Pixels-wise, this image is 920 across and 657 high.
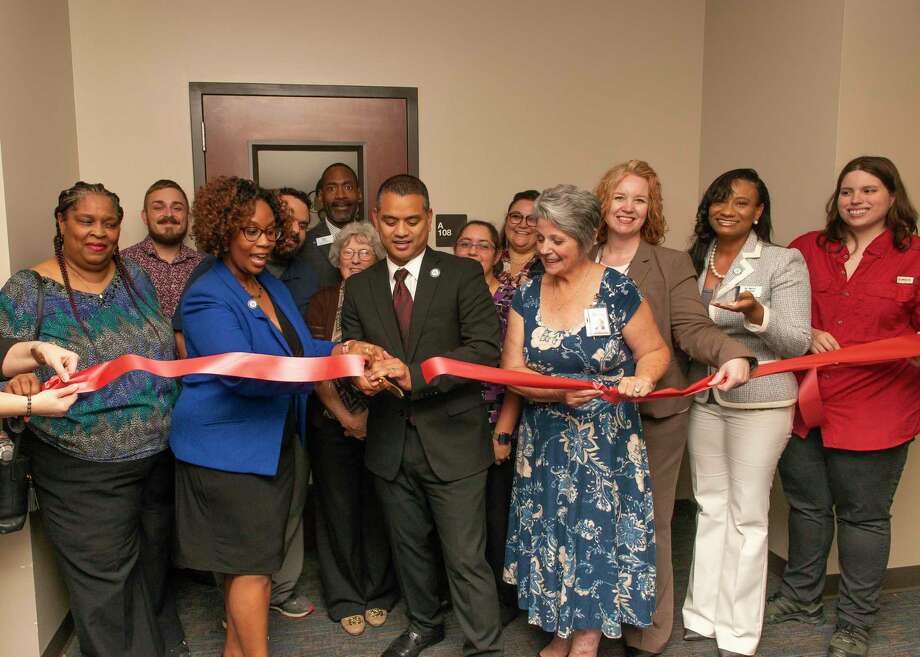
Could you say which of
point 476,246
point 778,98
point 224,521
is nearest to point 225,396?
point 224,521

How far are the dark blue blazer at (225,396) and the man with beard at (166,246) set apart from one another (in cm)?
123

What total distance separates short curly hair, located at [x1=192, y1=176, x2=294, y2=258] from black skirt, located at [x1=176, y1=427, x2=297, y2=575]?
2.50ft

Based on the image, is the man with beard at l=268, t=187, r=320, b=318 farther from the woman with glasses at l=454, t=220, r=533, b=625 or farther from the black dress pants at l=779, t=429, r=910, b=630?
the black dress pants at l=779, t=429, r=910, b=630

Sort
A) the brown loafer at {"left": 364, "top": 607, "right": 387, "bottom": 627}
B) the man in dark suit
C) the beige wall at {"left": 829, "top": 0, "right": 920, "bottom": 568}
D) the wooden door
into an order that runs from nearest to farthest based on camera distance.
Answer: the man in dark suit, the brown loafer at {"left": 364, "top": 607, "right": 387, "bottom": 627}, the beige wall at {"left": 829, "top": 0, "right": 920, "bottom": 568}, the wooden door

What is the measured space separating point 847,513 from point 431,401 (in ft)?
6.29

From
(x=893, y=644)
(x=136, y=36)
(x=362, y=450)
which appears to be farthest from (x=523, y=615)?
(x=136, y=36)

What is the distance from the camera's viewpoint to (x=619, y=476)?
2508mm

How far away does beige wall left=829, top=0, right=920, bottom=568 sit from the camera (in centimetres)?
326

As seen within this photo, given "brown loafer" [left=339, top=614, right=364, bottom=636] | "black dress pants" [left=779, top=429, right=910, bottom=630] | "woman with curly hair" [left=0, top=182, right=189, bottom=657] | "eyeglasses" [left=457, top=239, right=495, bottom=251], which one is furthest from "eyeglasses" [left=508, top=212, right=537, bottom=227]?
"brown loafer" [left=339, top=614, right=364, bottom=636]

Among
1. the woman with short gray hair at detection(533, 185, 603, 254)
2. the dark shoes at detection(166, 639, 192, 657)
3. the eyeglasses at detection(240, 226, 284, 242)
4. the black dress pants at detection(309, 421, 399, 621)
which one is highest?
the woman with short gray hair at detection(533, 185, 603, 254)

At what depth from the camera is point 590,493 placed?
246 cm

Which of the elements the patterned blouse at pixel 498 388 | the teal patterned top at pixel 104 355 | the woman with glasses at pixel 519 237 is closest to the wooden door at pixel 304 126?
the woman with glasses at pixel 519 237

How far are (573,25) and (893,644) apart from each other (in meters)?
3.79

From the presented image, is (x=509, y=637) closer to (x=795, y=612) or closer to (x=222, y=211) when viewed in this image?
(x=795, y=612)
